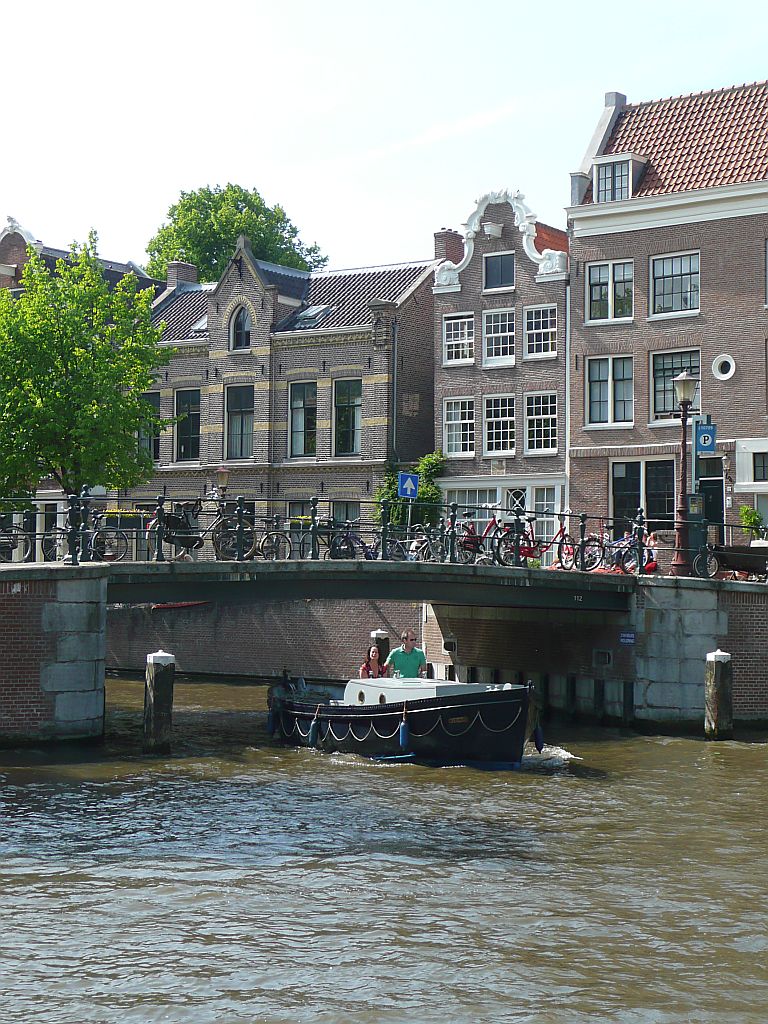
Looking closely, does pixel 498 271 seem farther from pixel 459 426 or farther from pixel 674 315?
pixel 674 315

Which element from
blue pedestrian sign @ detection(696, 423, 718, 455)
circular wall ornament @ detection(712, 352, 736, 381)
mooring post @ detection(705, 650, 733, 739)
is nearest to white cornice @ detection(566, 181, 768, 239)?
circular wall ornament @ detection(712, 352, 736, 381)

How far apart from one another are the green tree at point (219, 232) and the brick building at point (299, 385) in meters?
13.6

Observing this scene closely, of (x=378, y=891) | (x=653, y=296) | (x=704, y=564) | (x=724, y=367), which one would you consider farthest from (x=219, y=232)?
(x=378, y=891)

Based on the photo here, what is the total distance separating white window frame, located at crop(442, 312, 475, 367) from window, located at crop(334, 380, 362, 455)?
2.91m

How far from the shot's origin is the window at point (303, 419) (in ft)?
141

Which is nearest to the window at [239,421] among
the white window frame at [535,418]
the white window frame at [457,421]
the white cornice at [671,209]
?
the white window frame at [457,421]

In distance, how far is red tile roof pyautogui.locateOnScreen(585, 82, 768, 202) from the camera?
36.0 metres

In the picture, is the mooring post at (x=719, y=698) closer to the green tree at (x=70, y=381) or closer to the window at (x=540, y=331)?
the window at (x=540, y=331)

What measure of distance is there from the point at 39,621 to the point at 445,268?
2203cm

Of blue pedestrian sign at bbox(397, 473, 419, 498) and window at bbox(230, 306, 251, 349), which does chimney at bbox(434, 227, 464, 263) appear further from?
blue pedestrian sign at bbox(397, 473, 419, 498)

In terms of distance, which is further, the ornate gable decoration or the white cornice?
the ornate gable decoration

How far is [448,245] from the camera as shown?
1674 inches

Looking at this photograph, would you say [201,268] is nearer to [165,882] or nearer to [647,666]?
[647,666]

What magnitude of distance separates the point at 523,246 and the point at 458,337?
3179mm
